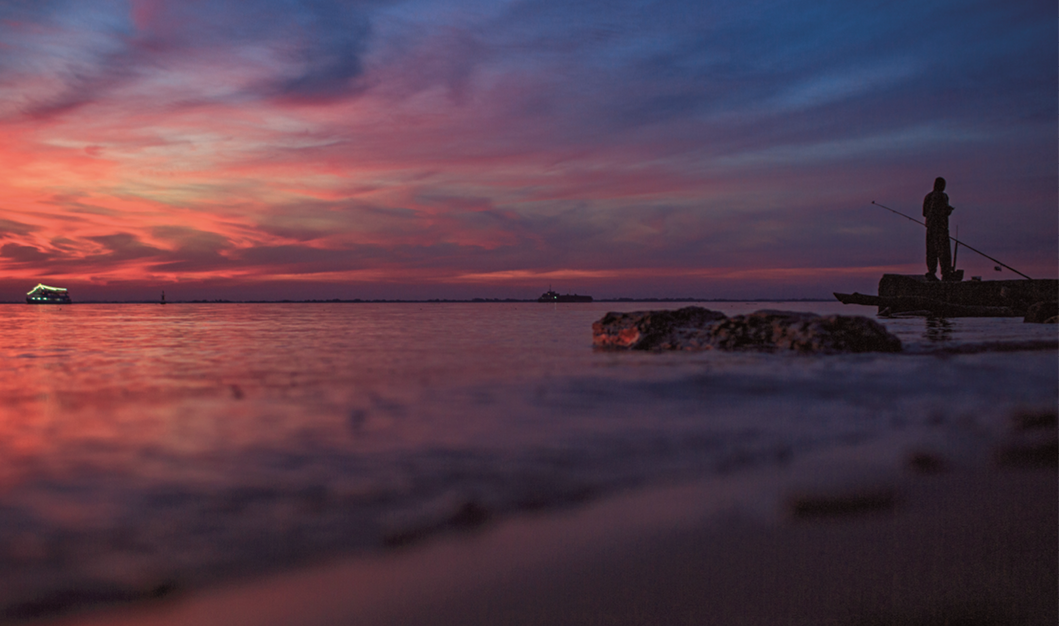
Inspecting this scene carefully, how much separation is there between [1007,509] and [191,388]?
7340mm

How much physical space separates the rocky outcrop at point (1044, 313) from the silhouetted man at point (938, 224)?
5.16 meters

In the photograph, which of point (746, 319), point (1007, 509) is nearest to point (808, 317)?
point (746, 319)

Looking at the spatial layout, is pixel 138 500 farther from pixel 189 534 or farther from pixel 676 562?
pixel 676 562

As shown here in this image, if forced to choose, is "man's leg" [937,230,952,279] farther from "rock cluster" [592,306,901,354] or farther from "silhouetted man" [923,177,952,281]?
"rock cluster" [592,306,901,354]

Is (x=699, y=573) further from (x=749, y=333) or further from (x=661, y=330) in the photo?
(x=661, y=330)

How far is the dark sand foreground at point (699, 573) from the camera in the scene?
1817 millimetres

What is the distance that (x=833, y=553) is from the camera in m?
2.19

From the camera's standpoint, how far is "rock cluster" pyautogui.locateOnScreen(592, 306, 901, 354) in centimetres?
1037

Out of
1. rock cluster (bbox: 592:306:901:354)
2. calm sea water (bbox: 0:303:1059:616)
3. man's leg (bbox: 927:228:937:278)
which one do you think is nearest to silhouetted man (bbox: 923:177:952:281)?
man's leg (bbox: 927:228:937:278)

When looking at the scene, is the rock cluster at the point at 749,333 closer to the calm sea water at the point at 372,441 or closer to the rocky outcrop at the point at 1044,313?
the calm sea water at the point at 372,441

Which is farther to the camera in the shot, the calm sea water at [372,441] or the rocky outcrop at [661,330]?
the rocky outcrop at [661,330]

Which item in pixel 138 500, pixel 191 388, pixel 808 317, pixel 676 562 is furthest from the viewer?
pixel 808 317

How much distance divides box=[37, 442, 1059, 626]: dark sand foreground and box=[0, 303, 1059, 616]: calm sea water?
22 centimetres

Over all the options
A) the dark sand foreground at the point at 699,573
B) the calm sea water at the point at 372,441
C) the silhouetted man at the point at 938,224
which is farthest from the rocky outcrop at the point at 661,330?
the silhouetted man at the point at 938,224
